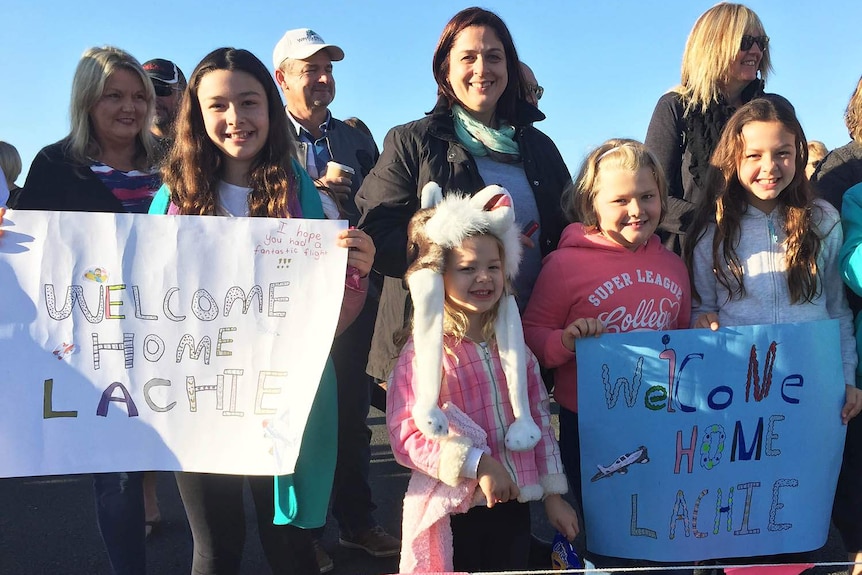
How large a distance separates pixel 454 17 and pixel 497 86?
315mm

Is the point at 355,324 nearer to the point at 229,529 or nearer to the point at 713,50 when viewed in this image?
the point at 229,529

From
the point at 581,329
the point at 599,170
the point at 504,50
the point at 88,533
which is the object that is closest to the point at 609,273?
the point at 581,329

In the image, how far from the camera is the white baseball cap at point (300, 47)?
3.38m

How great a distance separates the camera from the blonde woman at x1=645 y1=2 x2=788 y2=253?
2904 mm

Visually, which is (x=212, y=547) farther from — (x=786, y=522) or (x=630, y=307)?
(x=786, y=522)

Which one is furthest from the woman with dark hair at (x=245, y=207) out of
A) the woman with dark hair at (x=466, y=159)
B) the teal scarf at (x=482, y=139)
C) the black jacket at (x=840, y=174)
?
the black jacket at (x=840, y=174)

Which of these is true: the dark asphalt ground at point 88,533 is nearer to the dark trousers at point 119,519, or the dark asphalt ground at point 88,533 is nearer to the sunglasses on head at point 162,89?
the dark trousers at point 119,519

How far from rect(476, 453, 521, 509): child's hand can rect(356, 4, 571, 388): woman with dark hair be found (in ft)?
2.00

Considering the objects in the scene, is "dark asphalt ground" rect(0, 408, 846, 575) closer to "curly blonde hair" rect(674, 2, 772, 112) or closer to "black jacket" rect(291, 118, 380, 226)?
"black jacket" rect(291, 118, 380, 226)

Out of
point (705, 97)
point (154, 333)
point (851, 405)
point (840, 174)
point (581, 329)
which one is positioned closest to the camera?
point (154, 333)

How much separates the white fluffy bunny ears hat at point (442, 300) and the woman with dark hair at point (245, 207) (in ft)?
0.70

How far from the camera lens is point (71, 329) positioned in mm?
2123

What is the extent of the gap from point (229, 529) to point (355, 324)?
127 centimetres

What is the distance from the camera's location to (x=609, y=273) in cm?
238
